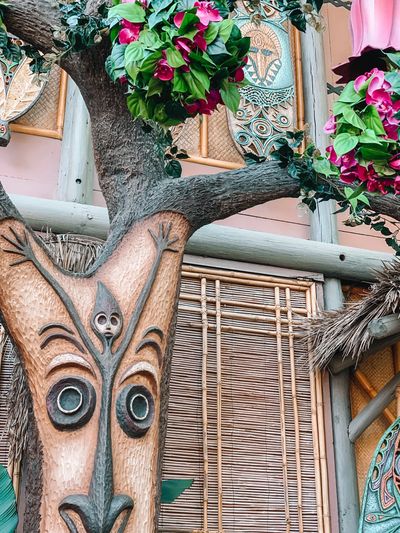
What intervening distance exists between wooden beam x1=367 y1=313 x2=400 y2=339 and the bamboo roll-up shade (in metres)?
0.48

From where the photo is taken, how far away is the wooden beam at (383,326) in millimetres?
3174

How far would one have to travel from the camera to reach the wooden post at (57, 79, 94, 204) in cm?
363

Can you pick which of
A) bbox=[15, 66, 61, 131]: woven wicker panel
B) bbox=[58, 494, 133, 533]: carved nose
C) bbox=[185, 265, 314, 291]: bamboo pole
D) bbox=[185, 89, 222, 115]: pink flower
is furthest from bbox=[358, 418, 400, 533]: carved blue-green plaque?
bbox=[15, 66, 61, 131]: woven wicker panel

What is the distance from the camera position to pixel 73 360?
165 centimetres

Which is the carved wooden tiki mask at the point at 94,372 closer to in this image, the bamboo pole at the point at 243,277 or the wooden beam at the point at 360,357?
the bamboo pole at the point at 243,277

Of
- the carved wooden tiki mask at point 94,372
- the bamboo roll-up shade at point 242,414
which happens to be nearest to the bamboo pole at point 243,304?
the bamboo roll-up shade at point 242,414

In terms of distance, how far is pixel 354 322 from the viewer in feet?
10.7

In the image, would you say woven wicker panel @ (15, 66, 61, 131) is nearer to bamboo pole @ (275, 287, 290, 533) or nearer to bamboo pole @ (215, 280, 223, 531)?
bamboo pole @ (215, 280, 223, 531)

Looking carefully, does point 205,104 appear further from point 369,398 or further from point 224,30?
point 369,398

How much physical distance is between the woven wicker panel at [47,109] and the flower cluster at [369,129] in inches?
91.9

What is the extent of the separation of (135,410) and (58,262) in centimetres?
130

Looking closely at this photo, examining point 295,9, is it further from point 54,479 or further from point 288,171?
point 54,479

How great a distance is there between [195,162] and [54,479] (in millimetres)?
2643

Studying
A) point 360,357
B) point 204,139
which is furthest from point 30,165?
point 360,357
